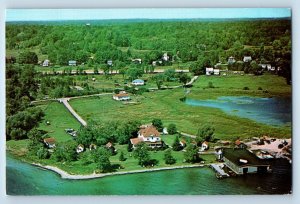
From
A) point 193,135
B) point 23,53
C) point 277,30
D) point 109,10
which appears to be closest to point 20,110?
point 23,53

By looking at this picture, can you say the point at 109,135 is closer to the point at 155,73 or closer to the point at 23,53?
the point at 155,73

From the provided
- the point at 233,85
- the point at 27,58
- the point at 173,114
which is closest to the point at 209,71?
the point at 233,85

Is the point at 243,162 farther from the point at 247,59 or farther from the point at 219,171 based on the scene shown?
the point at 247,59

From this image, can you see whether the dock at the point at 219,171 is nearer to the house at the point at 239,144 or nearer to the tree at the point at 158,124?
the house at the point at 239,144

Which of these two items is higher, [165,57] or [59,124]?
[165,57]

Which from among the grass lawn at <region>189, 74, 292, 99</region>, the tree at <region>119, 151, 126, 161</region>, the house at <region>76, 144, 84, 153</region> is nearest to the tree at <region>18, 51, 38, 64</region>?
the house at <region>76, 144, 84, 153</region>

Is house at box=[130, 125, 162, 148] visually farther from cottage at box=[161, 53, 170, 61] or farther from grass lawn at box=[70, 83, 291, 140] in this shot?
cottage at box=[161, 53, 170, 61]
